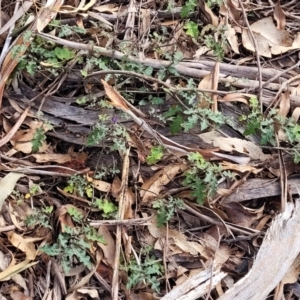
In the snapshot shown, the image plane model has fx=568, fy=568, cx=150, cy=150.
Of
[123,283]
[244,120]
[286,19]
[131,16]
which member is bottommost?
[123,283]

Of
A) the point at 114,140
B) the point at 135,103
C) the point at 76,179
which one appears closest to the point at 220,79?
the point at 135,103

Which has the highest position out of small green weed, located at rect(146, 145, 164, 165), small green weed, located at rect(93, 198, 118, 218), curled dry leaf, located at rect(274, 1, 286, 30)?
curled dry leaf, located at rect(274, 1, 286, 30)

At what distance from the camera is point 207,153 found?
2.35m

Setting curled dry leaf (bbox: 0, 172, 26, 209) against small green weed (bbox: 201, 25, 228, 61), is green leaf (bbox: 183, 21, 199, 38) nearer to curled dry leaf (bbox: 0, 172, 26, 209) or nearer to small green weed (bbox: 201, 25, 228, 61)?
small green weed (bbox: 201, 25, 228, 61)

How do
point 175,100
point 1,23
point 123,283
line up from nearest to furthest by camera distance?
point 123,283 → point 175,100 → point 1,23

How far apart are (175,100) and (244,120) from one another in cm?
31

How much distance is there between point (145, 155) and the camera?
7.78 ft

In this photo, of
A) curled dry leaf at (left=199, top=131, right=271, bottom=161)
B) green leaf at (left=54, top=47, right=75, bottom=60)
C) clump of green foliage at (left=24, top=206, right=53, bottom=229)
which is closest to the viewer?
clump of green foliage at (left=24, top=206, right=53, bottom=229)

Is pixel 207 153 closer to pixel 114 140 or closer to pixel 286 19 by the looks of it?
pixel 114 140

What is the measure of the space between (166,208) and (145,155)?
0.25 metres

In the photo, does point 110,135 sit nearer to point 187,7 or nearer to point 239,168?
point 239,168

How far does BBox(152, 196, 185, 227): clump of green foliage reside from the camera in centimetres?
226

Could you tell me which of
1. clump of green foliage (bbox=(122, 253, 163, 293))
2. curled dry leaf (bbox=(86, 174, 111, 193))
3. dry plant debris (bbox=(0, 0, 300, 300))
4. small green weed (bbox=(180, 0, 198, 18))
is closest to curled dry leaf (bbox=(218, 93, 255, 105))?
dry plant debris (bbox=(0, 0, 300, 300))

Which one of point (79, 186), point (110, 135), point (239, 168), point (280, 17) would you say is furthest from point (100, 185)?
point (280, 17)
